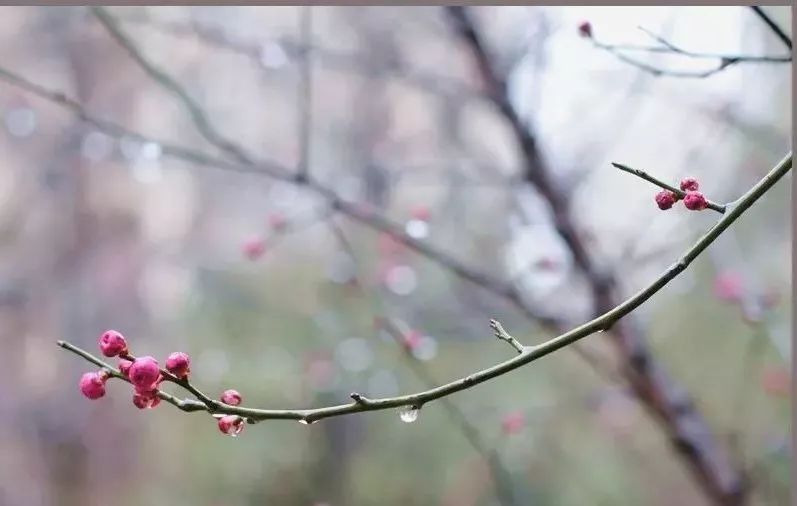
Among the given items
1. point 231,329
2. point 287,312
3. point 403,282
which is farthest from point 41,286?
point 403,282

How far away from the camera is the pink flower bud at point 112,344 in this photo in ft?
1.05

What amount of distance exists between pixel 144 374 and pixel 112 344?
0.08 ft

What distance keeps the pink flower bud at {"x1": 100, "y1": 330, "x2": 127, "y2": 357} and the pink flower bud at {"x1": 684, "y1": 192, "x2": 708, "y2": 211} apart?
27 centimetres

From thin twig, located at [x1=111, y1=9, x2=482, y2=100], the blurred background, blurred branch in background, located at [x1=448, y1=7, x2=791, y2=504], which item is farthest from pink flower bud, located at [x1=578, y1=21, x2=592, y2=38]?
the blurred background

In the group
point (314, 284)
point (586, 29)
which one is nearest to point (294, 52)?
point (586, 29)

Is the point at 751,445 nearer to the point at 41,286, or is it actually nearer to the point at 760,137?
the point at 760,137

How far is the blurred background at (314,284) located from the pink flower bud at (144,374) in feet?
3.11

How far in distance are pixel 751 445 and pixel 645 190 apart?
0.65 m

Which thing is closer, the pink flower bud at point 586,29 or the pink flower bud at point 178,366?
the pink flower bud at point 178,366

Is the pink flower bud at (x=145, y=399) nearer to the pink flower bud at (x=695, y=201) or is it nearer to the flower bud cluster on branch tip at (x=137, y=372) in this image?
the flower bud cluster on branch tip at (x=137, y=372)

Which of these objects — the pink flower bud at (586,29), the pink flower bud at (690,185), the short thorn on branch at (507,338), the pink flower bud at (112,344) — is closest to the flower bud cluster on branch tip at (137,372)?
the pink flower bud at (112,344)

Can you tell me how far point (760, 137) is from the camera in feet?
3.52

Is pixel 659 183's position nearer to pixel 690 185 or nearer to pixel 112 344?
pixel 690 185

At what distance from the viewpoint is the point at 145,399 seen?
32cm
